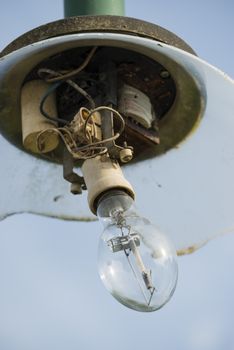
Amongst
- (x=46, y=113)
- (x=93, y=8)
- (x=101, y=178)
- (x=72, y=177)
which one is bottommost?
(x=101, y=178)

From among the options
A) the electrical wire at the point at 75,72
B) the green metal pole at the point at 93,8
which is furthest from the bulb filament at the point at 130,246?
the green metal pole at the point at 93,8

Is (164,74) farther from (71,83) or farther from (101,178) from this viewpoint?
(101,178)

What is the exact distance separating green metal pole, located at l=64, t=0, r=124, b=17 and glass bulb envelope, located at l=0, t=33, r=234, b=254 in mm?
376

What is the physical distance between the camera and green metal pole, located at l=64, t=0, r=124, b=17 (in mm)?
3992

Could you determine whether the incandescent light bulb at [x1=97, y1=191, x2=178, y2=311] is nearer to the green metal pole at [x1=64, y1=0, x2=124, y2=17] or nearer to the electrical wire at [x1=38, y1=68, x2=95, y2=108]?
the electrical wire at [x1=38, y1=68, x2=95, y2=108]

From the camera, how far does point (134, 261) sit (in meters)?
3.38

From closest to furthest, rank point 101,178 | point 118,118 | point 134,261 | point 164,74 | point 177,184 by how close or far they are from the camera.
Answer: point 134,261 → point 101,178 → point 118,118 → point 164,74 → point 177,184

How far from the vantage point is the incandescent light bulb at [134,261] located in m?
3.31

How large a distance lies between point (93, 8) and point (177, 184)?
2.54 feet

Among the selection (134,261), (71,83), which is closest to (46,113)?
(71,83)

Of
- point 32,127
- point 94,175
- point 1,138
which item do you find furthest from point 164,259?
point 1,138

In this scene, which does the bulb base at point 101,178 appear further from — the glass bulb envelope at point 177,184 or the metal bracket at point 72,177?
the glass bulb envelope at point 177,184

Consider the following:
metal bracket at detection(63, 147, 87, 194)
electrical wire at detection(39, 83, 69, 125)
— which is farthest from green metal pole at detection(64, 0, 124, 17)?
metal bracket at detection(63, 147, 87, 194)

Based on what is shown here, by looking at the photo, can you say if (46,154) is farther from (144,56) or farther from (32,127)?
(144,56)
